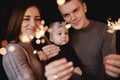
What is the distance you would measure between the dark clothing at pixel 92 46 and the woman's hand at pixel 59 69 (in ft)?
0.81

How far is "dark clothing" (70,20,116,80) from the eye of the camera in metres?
1.08

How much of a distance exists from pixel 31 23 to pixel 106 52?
1.07 ft

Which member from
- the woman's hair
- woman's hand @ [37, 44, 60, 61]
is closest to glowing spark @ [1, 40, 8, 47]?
the woman's hair

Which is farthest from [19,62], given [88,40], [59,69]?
[88,40]

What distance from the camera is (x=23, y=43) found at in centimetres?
98

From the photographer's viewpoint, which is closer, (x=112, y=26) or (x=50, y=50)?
(x=50, y=50)

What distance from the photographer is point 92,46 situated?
3.55 feet

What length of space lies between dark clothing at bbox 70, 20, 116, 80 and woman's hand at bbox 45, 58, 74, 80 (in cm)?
25

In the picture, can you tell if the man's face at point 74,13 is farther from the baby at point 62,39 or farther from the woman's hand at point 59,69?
the woman's hand at point 59,69

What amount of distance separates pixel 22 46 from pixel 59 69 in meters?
0.21

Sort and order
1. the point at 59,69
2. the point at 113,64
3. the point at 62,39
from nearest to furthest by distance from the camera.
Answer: the point at 59,69
the point at 113,64
the point at 62,39

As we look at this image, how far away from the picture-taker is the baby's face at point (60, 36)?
105 centimetres

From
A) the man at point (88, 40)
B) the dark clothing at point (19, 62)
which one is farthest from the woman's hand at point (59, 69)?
the man at point (88, 40)

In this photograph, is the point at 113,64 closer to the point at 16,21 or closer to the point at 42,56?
the point at 42,56
